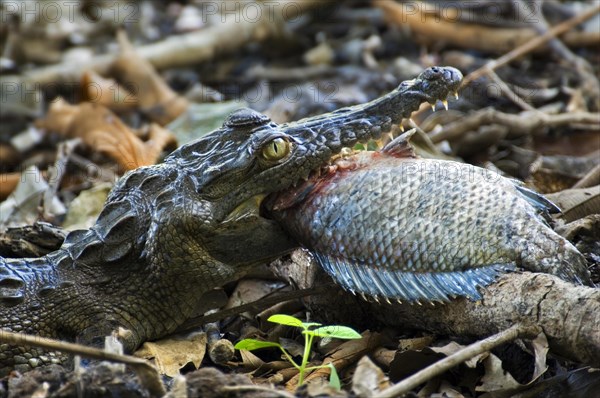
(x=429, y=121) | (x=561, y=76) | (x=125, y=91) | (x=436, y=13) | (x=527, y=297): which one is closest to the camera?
(x=527, y=297)

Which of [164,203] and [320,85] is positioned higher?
[164,203]

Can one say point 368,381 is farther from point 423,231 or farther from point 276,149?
point 276,149

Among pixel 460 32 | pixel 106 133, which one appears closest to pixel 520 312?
pixel 106 133

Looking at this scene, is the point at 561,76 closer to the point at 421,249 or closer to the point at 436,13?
the point at 436,13

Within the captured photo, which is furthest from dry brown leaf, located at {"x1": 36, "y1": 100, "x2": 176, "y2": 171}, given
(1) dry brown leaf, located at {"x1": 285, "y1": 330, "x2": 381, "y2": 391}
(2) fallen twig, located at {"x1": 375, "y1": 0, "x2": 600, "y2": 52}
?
(2) fallen twig, located at {"x1": 375, "y1": 0, "x2": 600, "y2": 52}

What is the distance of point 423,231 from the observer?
10.0ft

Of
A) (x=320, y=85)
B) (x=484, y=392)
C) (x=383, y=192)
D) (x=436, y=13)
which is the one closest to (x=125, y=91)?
(x=320, y=85)

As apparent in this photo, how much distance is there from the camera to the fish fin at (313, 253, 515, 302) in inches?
117

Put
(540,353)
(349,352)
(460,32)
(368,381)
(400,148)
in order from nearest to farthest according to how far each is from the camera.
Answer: (368,381) < (540,353) < (349,352) < (400,148) < (460,32)

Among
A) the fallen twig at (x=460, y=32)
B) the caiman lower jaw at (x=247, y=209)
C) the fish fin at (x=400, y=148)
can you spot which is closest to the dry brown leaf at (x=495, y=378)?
the fish fin at (x=400, y=148)

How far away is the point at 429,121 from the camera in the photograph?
5.36m

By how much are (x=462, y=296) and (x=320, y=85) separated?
168 inches

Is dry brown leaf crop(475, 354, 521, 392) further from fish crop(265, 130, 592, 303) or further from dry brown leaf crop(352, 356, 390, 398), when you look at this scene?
dry brown leaf crop(352, 356, 390, 398)

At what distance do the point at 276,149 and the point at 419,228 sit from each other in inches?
24.0
